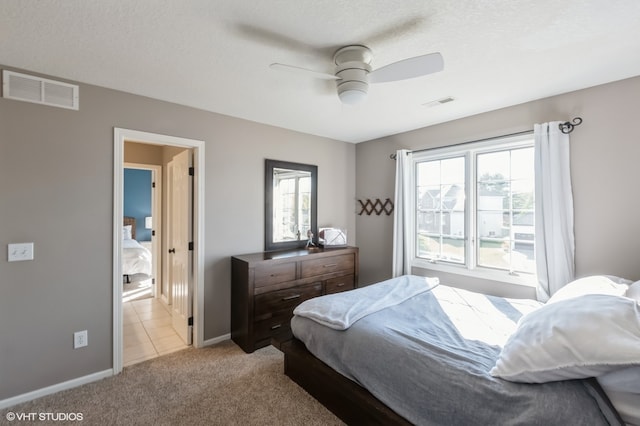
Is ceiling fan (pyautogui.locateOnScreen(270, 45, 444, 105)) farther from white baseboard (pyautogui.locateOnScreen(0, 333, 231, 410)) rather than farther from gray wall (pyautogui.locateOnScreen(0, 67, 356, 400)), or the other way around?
white baseboard (pyautogui.locateOnScreen(0, 333, 231, 410))

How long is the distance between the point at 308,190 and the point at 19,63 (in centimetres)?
283

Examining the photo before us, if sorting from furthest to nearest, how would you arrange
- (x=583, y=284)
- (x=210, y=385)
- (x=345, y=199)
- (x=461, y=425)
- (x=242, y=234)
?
(x=345, y=199), (x=242, y=234), (x=210, y=385), (x=583, y=284), (x=461, y=425)

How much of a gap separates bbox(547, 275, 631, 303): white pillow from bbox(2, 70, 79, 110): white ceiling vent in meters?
3.75

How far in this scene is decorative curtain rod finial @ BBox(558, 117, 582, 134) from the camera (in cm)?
251

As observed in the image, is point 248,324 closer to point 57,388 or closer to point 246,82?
point 57,388

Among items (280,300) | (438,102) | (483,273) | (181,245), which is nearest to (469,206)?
(483,273)

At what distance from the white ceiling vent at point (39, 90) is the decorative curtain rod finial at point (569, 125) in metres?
4.10

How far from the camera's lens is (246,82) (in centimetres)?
234

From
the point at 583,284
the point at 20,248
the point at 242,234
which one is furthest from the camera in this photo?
the point at 242,234

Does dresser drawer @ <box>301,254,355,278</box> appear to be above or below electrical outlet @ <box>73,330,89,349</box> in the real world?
above

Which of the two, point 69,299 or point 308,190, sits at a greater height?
point 308,190

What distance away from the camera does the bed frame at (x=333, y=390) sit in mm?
1609

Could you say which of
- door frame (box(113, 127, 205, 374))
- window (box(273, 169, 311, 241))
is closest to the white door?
door frame (box(113, 127, 205, 374))

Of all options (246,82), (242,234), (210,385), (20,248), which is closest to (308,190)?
(242,234)
